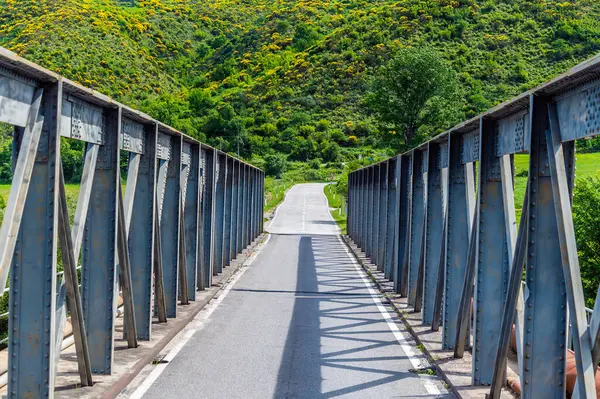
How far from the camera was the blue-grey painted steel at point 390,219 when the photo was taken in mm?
19938

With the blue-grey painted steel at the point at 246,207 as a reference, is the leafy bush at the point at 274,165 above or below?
above

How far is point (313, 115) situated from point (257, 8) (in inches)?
3327

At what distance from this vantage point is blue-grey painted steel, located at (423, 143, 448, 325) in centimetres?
1342

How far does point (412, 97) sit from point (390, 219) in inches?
1758

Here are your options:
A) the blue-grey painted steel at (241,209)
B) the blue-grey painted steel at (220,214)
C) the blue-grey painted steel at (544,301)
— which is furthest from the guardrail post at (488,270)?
the blue-grey painted steel at (241,209)

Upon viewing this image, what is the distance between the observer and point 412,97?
→ 2502 inches

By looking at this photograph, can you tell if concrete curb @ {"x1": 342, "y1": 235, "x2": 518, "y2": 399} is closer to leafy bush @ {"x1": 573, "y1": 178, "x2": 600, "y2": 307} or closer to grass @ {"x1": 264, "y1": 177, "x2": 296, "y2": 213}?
leafy bush @ {"x1": 573, "y1": 178, "x2": 600, "y2": 307}

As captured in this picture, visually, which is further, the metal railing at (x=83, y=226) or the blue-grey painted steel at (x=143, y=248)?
the blue-grey painted steel at (x=143, y=248)

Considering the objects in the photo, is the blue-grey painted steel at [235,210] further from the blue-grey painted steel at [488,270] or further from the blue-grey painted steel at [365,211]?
the blue-grey painted steel at [488,270]

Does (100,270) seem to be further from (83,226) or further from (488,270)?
(488,270)

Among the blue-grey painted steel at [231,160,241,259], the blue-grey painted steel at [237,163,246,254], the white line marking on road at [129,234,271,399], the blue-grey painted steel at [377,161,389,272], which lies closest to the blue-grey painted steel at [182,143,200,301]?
the white line marking on road at [129,234,271,399]

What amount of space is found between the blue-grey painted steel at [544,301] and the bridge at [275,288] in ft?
0.04

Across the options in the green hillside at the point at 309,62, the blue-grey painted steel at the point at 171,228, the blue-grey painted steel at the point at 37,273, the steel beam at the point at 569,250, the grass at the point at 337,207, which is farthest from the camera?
the green hillside at the point at 309,62

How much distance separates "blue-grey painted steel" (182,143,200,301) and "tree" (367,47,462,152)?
157 ft
